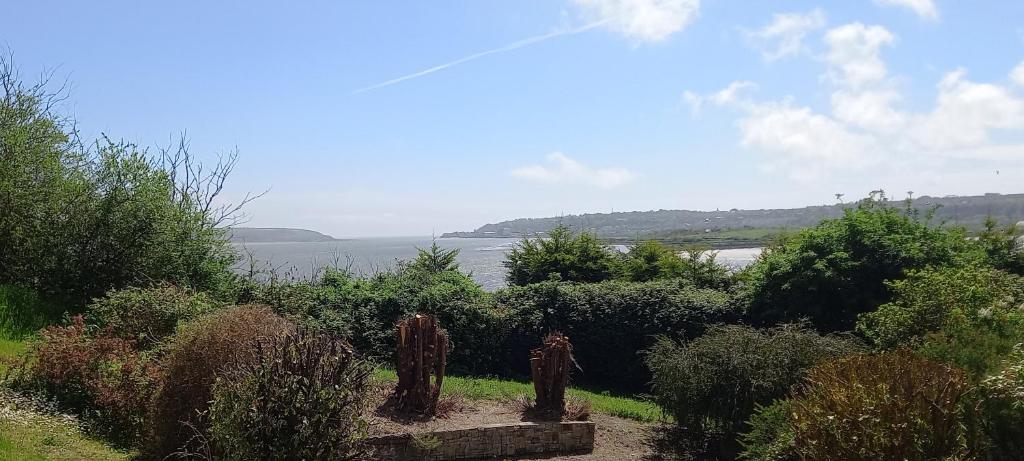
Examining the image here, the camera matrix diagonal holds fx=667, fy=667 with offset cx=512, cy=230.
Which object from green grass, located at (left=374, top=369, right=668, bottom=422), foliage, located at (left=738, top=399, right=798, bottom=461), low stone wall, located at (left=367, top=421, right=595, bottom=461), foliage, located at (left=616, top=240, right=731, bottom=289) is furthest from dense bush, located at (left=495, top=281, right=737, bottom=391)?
foliage, located at (left=738, top=399, right=798, bottom=461)

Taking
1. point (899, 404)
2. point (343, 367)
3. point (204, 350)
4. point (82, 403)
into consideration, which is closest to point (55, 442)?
point (82, 403)

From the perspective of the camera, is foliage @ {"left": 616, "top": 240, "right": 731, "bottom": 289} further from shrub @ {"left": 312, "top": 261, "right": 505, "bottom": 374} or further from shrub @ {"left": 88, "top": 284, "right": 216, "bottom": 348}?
shrub @ {"left": 88, "top": 284, "right": 216, "bottom": 348}

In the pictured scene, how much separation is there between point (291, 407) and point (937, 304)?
8613mm

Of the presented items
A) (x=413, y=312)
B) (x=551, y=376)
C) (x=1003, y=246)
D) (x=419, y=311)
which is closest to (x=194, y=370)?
(x=551, y=376)

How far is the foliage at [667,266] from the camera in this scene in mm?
16875

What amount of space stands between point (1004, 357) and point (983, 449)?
1.21 metres

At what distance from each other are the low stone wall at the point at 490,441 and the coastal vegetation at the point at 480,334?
3.02 ft

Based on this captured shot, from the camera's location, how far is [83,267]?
1450cm

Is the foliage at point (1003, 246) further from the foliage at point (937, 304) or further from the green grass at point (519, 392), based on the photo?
the green grass at point (519, 392)

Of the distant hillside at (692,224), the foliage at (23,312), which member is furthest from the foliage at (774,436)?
the distant hillside at (692,224)

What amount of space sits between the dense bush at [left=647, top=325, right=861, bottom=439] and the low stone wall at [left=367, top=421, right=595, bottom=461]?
4.50 feet

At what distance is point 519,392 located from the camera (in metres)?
11.4

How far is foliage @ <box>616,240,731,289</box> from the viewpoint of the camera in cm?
1688

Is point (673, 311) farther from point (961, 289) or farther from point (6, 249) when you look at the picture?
point (6, 249)
